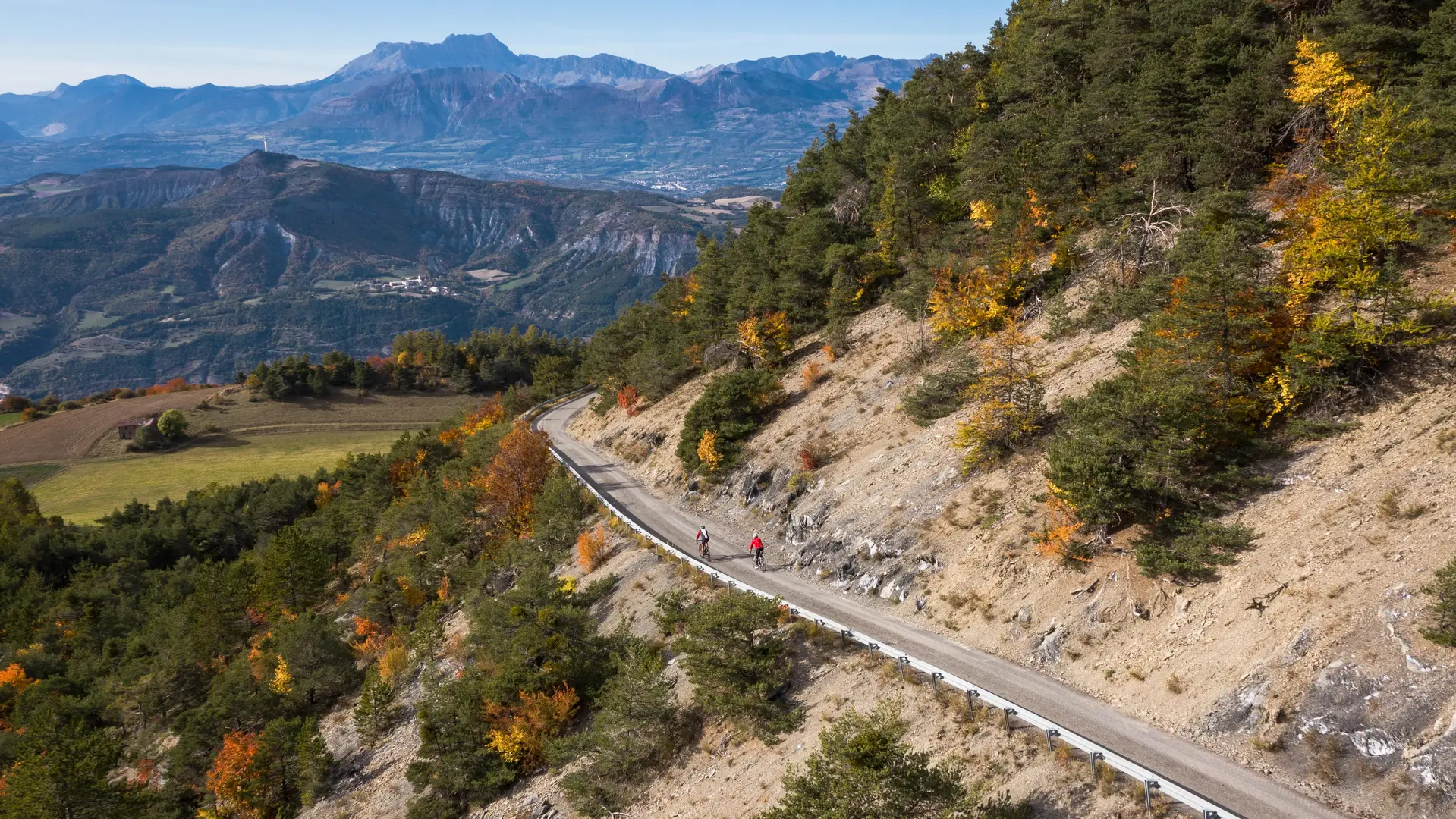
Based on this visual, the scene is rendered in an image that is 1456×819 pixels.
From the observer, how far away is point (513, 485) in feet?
173

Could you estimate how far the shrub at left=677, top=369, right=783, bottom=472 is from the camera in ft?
145

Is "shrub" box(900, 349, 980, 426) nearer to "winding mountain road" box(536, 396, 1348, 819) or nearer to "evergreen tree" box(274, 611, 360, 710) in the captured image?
"winding mountain road" box(536, 396, 1348, 819)

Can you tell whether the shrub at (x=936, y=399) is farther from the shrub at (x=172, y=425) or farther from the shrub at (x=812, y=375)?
the shrub at (x=172, y=425)

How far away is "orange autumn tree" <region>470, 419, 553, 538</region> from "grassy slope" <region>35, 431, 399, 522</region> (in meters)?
66.3

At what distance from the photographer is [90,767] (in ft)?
115

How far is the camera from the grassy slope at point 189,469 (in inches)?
4013

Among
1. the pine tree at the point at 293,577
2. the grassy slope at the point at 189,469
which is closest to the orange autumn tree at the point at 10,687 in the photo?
the pine tree at the point at 293,577

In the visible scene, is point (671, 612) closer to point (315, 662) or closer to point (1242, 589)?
point (1242, 589)

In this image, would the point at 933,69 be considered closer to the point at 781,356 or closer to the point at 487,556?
the point at 781,356

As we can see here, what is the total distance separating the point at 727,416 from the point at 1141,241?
23410 millimetres

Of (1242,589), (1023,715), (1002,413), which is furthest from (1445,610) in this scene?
(1002,413)

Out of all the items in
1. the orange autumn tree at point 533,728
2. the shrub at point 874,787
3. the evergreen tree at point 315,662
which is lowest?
the evergreen tree at point 315,662

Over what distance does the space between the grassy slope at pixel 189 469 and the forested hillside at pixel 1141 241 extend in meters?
69.8

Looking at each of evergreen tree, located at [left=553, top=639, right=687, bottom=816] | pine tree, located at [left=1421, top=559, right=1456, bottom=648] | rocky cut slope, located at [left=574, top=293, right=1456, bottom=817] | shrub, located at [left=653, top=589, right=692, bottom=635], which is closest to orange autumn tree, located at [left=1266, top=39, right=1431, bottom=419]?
rocky cut slope, located at [left=574, top=293, right=1456, bottom=817]
